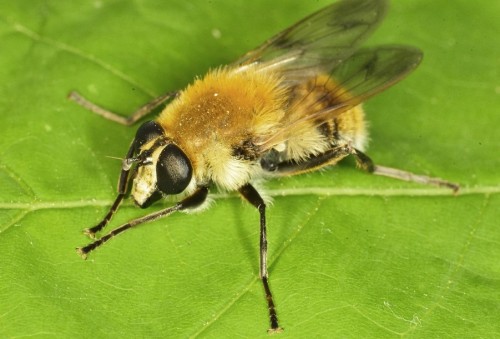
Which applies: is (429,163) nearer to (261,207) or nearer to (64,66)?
(261,207)

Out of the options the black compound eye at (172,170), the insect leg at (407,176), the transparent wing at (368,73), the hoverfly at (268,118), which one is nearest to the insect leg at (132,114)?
the hoverfly at (268,118)

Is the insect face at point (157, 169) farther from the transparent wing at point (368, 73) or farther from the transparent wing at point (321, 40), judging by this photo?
the transparent wing at point (321, 40)

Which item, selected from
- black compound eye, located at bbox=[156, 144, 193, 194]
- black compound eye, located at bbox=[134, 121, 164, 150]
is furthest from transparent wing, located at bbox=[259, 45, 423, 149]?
black compound eye, located at bbox=[134, 121, 164, 150]

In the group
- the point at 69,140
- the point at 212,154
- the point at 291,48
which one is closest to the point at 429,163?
the point at 291,48

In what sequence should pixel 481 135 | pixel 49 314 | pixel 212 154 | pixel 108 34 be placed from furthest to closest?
pixel 108 34 < pixel 481 135 < pixel 212 154 < pixel 49 314

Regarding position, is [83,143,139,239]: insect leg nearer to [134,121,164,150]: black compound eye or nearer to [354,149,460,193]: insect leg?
[134,121,164,150]: black compound eye

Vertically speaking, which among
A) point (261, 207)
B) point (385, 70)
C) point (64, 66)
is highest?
point (64, 66)

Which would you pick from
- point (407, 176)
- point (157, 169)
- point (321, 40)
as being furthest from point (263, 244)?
point (321, 40)

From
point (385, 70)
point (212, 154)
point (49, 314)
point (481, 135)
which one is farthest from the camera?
point (481, 135)
